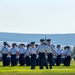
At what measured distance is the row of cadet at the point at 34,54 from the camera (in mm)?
34094

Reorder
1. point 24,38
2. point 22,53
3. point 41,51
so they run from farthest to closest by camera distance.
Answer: point 24,38 → point 22,53 → point 41,51

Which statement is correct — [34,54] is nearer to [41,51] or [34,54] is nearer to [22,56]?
[41,51]

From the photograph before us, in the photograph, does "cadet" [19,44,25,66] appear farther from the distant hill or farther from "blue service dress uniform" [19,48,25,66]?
the distant hill

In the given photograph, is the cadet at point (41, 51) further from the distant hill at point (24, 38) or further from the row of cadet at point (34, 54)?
the distant hill at point (24, 38)

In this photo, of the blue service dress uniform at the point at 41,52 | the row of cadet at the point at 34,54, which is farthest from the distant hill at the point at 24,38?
the blue service dress uniform at the point at 41,52

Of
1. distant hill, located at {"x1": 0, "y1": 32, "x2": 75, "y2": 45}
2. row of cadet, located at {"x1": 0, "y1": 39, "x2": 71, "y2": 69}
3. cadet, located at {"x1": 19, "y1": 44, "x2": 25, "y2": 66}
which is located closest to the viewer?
row of cadet, located at {"x1": 0, "y1": 39, "x2": 71, "y2": 69}

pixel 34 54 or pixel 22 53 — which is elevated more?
pixel 22 53

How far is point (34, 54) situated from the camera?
34.6m

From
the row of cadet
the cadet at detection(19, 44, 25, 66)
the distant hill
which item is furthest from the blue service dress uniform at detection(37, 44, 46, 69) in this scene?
the distant hill

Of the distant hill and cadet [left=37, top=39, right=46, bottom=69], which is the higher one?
the distant hill

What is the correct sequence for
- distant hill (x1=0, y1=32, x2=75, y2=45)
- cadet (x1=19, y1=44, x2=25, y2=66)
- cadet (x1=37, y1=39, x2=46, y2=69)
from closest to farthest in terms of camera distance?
cadet (x1=37, y1=39, x2=46, y2=69), cadet (x1=19, y1=44, x2=25, y2=66), distant hill (x1=0, y1=32, x2=75, y2=45)

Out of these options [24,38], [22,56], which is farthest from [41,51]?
[24,38]

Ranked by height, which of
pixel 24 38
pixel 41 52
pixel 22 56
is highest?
pixel 24 38

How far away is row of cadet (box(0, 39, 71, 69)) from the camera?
112ft
